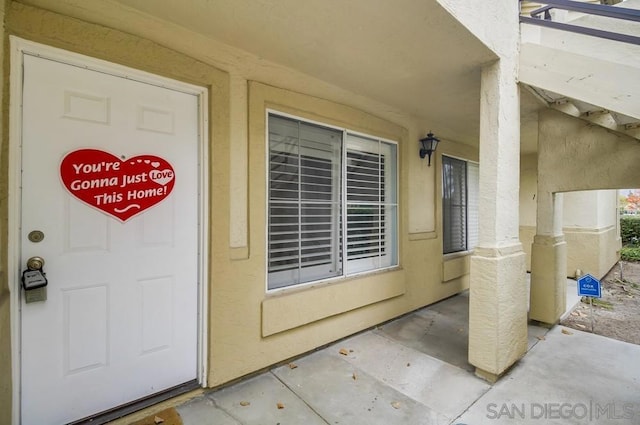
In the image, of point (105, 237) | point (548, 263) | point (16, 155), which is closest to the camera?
point (16, 155)

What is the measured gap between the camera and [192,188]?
223cm

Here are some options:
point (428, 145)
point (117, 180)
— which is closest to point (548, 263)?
point (428, 145)

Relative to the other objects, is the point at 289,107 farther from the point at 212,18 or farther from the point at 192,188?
the point at 192,188

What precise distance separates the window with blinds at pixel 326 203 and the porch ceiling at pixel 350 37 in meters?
0.61

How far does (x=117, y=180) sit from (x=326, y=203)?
1.87 metres

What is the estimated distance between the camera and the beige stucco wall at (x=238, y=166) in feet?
5.90

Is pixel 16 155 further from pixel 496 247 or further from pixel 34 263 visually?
pixel 496 247

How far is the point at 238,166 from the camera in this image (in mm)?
2396

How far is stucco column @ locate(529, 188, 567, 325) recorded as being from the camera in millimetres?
3568

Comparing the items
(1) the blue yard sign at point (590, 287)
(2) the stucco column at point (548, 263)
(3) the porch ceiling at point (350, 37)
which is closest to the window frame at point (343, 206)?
(3) the porch ceiling at point (350, 37)

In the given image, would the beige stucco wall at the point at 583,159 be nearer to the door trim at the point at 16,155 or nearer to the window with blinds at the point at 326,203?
the window with blinds at the point at 326,203

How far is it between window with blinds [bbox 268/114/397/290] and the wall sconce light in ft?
1.76

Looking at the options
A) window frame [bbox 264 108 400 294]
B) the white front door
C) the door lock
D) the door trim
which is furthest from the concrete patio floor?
the door lock

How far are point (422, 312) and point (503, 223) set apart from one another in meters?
2.03
